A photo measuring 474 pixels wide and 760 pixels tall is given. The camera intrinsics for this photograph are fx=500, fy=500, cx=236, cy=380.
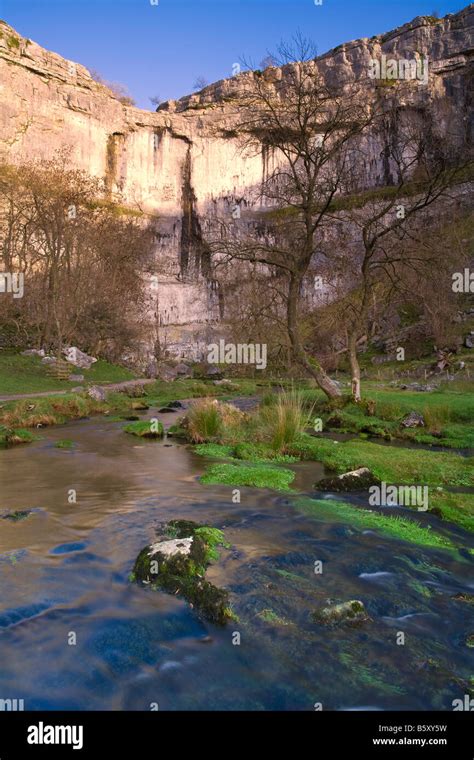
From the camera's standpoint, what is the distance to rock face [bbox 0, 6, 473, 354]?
58.3 metres

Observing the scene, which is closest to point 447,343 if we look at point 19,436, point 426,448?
point 426,448

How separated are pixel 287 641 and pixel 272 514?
3.54 m

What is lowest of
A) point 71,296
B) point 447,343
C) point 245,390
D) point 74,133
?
point 245,390

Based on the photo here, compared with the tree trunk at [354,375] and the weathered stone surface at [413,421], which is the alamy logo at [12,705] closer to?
the weathered stone surface at [413,421]

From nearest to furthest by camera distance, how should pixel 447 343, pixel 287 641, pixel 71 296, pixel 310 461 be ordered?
pixel 287 641, pixel 310 461, pixel 71 296, pixel 447 343

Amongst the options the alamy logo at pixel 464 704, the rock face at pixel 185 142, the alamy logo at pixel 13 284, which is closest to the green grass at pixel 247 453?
the alamy logo at pixel 464 704

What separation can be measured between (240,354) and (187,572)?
123 feet

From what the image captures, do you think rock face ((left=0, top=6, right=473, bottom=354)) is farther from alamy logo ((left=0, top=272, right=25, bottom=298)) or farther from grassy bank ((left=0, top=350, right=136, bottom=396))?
grassy bank ((left=0, top=350, right=136, bottom=396))

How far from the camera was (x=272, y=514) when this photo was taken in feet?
26.0

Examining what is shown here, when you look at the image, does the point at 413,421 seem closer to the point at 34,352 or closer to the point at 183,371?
the point at 34,352

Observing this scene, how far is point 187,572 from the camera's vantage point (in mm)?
5336

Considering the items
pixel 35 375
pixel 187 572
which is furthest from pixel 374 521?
pixel 35 375

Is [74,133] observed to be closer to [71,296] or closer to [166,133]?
[166,133]
